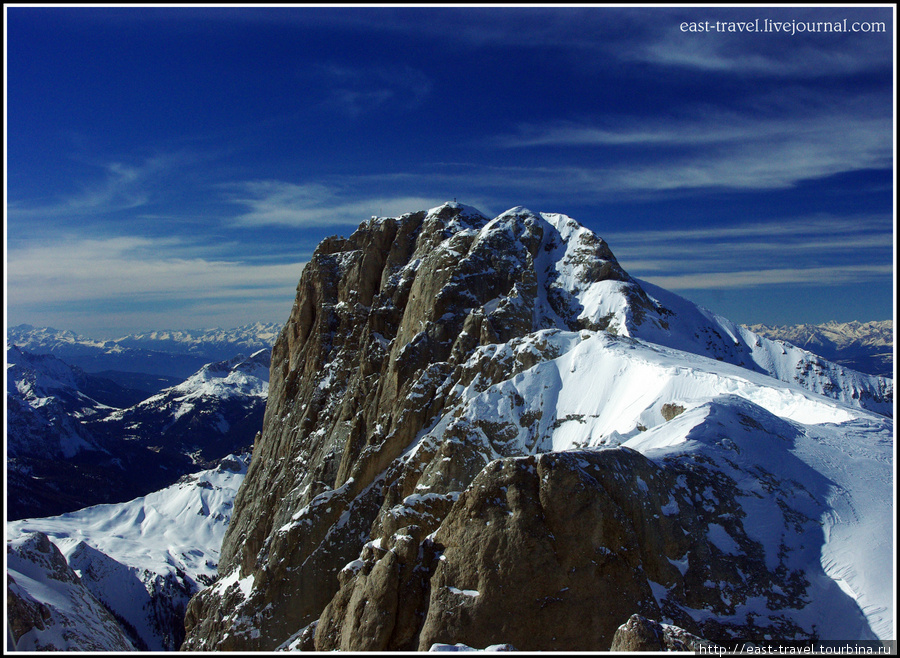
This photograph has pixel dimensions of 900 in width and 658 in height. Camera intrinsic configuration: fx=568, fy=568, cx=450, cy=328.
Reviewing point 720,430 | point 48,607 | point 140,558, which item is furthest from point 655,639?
point 140,558

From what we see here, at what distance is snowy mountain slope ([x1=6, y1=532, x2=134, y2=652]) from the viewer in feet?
143

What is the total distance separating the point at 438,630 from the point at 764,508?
14544 millimetres

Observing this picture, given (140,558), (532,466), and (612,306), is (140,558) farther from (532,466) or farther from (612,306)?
(532,466)

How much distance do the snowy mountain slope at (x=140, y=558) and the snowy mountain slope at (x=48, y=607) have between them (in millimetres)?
320

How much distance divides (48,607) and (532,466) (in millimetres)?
52187

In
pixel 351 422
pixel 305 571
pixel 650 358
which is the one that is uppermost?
pixel 650 358

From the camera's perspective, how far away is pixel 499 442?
145 ft

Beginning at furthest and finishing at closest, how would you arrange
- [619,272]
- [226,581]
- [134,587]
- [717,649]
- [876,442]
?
[134,587] → [619,272] → [226,581] → [876,442] → [717,649]

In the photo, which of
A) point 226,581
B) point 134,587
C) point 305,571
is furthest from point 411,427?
point 134,587

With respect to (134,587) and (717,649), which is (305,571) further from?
(134,587)

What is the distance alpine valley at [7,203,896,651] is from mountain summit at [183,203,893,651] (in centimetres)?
13

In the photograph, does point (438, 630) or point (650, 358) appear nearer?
point (438, 630)

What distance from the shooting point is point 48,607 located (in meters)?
50.9

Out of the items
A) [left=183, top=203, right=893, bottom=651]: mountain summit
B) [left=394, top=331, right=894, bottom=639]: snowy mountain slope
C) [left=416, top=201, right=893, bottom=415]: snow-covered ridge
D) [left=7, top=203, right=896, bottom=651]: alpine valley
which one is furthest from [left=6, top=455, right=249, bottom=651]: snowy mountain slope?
[left=416, top=201, right=893, bottom=415]: snow-covered ridge
